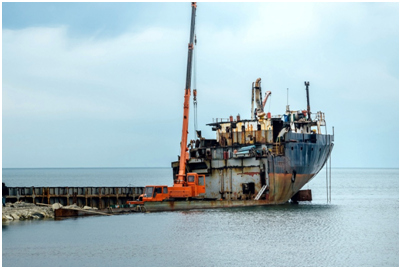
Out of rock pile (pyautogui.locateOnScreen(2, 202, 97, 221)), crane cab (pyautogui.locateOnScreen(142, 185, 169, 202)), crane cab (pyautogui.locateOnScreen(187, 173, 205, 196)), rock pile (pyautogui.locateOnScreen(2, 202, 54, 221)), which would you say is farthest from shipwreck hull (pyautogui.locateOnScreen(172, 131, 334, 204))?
rock pile (pyautogui.locateOnScreen(2, 202, 54, 221))

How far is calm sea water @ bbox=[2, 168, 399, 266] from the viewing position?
104 feet

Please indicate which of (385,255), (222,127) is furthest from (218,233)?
(222,127)

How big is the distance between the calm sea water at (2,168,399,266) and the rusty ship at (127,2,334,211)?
2.09m

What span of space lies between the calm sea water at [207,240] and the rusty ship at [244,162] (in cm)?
209

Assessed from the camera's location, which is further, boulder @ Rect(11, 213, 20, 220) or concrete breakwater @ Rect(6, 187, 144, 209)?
concrete breakwater @ Rect(6, 187, 144, 209)

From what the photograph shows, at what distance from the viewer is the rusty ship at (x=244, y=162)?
51250 millimetres

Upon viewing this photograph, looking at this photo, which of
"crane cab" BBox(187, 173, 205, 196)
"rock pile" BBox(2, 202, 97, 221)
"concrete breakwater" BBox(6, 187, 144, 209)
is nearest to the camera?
"rock pile" BBox(2, 202, 97, 221)

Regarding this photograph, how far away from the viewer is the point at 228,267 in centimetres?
3011

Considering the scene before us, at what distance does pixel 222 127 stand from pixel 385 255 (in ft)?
88.8

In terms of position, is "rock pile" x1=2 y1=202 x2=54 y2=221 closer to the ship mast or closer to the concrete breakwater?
the concrete breakwater

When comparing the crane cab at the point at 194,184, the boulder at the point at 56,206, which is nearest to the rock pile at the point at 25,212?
the boulder at the point at 56,206

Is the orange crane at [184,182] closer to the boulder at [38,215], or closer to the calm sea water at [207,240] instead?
the calm sea water at [207,240]

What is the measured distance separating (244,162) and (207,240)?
1790 centimetres

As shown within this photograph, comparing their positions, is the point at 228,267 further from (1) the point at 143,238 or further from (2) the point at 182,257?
(1) the point at 143,238
